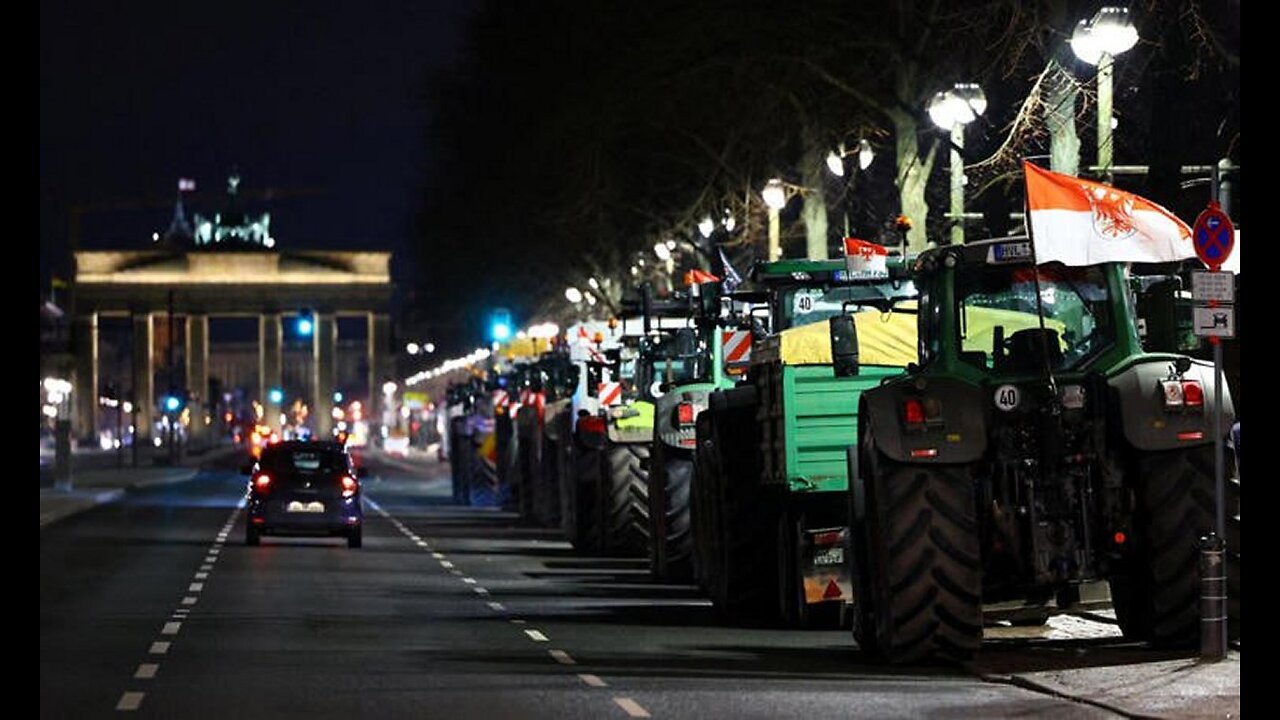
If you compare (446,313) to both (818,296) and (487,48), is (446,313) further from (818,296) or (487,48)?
(818,296)

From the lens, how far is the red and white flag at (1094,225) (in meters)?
21.9

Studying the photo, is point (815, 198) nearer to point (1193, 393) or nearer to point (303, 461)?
point (303, 461)

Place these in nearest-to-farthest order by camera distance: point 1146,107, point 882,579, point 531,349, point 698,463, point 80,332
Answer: point 882,579
point 698,463
point 1146,107
point 531,349
point 80,332

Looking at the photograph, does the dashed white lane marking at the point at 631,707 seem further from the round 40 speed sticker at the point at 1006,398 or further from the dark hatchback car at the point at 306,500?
the dark hatchback car at the point at 306,500

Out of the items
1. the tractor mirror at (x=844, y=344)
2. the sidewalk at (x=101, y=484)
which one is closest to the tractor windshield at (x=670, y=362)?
the tractor mirror at (x=844, y=344)

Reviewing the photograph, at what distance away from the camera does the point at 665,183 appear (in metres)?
75.6

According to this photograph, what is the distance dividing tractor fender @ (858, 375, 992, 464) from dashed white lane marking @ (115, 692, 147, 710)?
533 cm

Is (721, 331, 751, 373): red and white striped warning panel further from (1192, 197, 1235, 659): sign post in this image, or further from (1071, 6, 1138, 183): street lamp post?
(1192, 197, 1235, 659): sign post

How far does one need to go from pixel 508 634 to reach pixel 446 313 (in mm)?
91567

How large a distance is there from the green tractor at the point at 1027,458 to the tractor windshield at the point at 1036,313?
10 millimetres

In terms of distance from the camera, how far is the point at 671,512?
34781 mm

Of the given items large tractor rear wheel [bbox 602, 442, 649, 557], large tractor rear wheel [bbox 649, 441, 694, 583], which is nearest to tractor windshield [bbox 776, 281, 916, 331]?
large tractor rear wheel [bbox 649, 441, 694, 583]

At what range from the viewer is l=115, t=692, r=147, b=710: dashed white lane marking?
65.2 ft

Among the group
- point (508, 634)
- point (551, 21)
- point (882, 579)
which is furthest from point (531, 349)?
point (882, 579)
